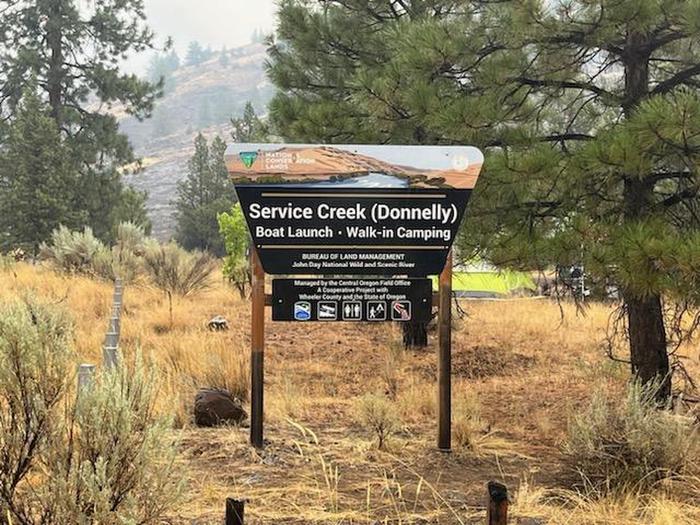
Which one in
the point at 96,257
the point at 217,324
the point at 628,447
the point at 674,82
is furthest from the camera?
the point at 96,257

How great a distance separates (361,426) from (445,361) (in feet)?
3.17

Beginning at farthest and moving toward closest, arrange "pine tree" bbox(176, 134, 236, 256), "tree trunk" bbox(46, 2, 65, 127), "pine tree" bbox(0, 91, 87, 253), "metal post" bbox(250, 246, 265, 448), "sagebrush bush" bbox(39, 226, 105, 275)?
"pine tree" bbox(176, 134, 236, 256)
"tree trunk" bbox(46, 2, 65, 127)
"pine tree" bbox(0, 91, 87, 253)
"sagebrush bush" bbox(39, 226, 105, 275)
"metal post" bbox(250, 246, 265, 448)

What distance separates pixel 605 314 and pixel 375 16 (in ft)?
27.2

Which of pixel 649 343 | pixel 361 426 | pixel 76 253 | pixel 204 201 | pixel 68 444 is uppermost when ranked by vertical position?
pixel 204 201

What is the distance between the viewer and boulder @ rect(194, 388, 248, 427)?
5.80 meters

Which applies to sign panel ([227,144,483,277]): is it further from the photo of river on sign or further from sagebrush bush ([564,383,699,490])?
A: sagebrush bush ([564,383,699,490])

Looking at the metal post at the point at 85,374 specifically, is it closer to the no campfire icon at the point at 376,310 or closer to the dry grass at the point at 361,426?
the dry grass at the point at 361,426

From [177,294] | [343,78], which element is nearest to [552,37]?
[343,78]

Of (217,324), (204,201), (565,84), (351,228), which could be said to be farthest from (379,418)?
(204,201)

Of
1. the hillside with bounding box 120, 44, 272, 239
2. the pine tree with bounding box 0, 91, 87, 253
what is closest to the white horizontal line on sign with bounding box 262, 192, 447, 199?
the pine tree with bounding box 0, 91, 87, 253

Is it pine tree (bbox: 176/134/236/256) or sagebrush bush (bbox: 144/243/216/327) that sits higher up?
pine tree (bbox: 176/134/236/256)

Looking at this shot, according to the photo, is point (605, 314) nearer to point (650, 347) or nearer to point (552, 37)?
point (650, 347)

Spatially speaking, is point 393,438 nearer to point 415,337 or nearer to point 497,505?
point 497,505

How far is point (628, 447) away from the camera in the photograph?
4.55 meters
